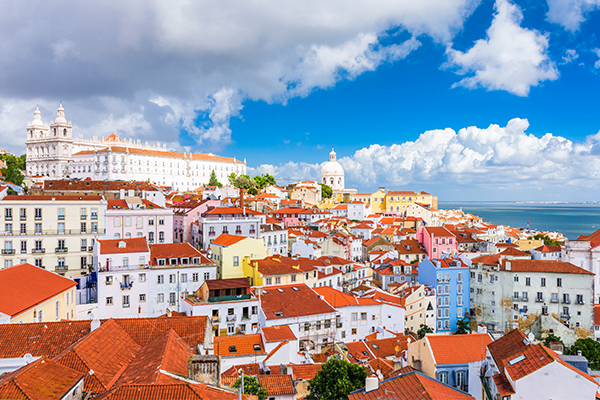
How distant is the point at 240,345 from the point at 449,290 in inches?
1124

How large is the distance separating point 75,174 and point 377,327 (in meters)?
134

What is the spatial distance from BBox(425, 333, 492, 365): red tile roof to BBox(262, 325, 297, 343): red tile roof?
30.0ft

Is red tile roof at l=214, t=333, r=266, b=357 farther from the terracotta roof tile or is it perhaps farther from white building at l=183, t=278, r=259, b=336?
white building at l=183, t=278, r=259, b=336

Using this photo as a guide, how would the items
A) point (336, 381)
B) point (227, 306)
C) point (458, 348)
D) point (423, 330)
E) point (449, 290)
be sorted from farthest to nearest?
1. point (449, 290)
2. point (423, 330)
3. point (227, 306)
4. point (458, 348)
5. point (336, 381)

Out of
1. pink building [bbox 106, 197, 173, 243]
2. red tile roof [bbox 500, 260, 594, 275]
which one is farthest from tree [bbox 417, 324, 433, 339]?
pink building [bbox 106, 197, 173, 243]

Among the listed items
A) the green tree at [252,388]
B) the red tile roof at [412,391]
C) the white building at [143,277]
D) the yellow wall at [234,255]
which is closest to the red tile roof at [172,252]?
the white building at [143,277]

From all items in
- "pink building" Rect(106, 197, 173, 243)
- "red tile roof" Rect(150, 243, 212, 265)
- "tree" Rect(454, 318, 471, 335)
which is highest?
"pink building" Rect(106, 197, 173, 243)

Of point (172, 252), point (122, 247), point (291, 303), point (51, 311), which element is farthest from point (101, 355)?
point (172, 252)

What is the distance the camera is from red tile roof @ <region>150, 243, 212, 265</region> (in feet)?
120

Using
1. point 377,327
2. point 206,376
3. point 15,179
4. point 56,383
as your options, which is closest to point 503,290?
point 377,327

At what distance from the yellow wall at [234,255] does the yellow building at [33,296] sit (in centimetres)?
1366

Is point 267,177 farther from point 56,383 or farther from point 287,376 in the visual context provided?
point 56,383

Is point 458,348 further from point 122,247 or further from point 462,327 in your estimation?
point 122,247

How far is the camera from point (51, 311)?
80.6ft
